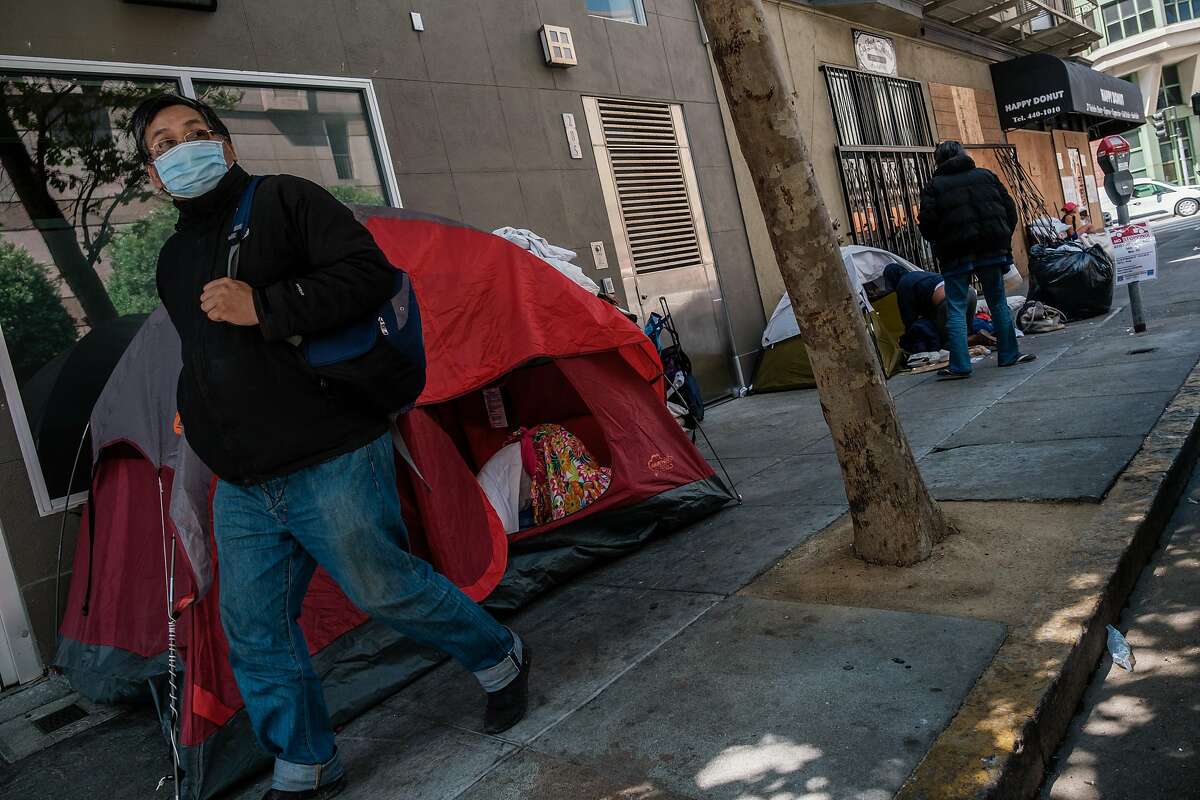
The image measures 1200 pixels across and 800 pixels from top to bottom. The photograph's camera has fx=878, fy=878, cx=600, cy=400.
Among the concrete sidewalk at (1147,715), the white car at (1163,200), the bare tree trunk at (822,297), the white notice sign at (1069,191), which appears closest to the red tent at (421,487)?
the bare tree trunk at (822,297)

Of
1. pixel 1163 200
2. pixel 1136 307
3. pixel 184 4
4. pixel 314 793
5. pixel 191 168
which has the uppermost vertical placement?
pixel 184 4

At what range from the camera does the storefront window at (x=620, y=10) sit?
8.40m

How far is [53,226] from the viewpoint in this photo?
15.7 feet

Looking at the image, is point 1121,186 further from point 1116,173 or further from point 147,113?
point 147,113

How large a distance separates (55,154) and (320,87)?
70.4 inches

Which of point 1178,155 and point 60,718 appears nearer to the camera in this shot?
point 60,718

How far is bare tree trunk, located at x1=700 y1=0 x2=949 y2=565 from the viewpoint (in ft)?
11.0

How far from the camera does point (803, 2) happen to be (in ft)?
37.4

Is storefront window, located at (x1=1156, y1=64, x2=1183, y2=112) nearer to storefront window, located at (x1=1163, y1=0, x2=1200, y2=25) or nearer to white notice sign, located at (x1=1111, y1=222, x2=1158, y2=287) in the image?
storefront window, located at (x1=1163, y1=0, x2=1200, y2=25)

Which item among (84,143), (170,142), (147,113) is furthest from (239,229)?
(84,143)

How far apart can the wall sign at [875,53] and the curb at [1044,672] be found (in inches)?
404

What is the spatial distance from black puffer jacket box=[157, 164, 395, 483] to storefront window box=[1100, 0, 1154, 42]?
46025 millimetres

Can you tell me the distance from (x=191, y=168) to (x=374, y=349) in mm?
700

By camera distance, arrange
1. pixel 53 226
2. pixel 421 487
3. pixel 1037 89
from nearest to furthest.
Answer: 1. pixel 421 487
2. pixel 53 226
3. pixel 1037 89
